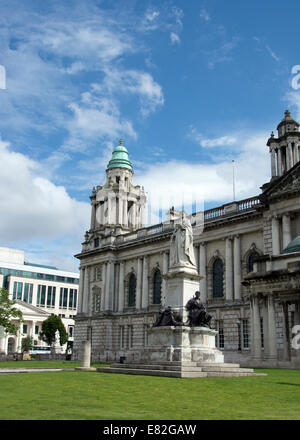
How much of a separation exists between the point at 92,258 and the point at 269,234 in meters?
33.0

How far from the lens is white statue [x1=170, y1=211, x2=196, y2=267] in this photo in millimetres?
25156

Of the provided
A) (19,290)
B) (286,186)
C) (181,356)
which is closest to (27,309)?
(19,290)

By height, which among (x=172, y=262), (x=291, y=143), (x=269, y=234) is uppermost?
(x=291, y=143)

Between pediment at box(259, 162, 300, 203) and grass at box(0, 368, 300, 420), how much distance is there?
92.4 feet

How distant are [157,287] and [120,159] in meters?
25.0

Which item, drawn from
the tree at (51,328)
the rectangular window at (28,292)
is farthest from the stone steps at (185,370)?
the rectangular window at (28,292)

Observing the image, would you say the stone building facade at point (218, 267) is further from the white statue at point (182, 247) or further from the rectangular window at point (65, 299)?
the rectangular window at point (65, 299)

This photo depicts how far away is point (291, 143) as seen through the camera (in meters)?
47.3

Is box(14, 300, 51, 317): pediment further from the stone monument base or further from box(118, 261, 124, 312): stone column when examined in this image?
the stone monument base

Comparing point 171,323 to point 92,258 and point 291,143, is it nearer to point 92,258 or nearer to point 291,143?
point 291,143

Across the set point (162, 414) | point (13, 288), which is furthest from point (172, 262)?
point (13, 288)

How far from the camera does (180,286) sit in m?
24.3

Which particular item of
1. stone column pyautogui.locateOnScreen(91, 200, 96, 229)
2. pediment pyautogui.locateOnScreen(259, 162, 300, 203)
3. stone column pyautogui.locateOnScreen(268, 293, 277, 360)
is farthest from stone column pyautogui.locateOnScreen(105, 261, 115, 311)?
stone column pyautogui.locateOnScreen(268, 293, 277, 360)

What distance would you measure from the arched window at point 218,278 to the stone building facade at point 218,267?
0.11 m
